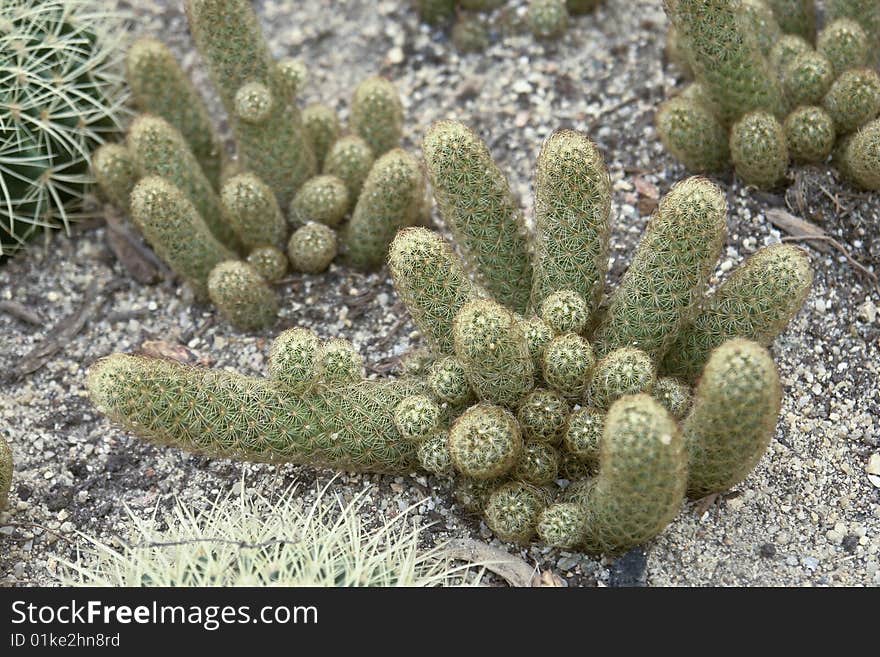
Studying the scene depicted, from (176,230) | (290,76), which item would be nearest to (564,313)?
(176,230)

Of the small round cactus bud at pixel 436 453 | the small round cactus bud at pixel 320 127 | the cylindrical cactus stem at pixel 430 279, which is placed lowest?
the small round cactus bud at pixel 436 453

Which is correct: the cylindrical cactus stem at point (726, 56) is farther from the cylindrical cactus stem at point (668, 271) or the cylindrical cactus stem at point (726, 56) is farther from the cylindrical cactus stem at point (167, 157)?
the cylindrical cactus stem at point (167, 157)

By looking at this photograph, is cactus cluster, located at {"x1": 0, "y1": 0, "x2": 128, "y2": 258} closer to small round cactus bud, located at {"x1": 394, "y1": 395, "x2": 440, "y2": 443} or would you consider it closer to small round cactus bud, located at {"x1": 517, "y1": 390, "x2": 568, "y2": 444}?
small round cactus bud, located at {"x1": 394, "y1": 395, "x2": 440, "y2": 443}

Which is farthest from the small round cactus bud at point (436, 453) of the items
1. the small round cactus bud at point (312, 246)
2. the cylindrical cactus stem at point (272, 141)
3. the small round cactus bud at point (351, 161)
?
the cylindrical cactus stem at point (272, 141)

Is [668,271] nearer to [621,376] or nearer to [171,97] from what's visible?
[621,376]

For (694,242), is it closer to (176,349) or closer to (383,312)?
(383,312)

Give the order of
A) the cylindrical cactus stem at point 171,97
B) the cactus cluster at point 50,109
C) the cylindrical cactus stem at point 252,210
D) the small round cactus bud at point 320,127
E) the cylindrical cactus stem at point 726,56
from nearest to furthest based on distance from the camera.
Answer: the cylindrical cactus stem at point 726,56 → the cylindrical cactus stem at point 252,210 → the cactus cluster at point 50,109 → the cylindrical cactus stem at point 171,97 → the small round cactus bud at point 320,127
